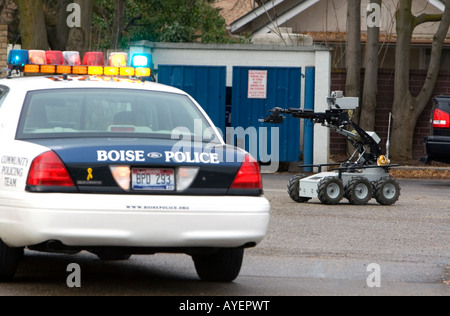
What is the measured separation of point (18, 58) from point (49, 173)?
2254mm

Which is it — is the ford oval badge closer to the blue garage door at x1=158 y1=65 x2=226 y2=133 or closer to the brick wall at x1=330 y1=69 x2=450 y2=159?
the blue garage door at x1=158 y1=65 x2=226 y2=133

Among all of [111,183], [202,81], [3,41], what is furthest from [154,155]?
[3,41]

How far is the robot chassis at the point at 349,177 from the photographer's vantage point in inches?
563

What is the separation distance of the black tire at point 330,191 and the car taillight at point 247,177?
282 inches

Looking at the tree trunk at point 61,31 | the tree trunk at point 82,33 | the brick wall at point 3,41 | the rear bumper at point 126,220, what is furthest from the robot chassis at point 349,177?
the tree trunk at point 61,31

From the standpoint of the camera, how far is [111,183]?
263 inches

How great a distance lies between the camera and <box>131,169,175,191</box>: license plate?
674 cm

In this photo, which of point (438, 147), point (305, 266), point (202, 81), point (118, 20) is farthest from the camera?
point (118, 20)

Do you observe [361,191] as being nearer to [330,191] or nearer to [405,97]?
[330,191]
